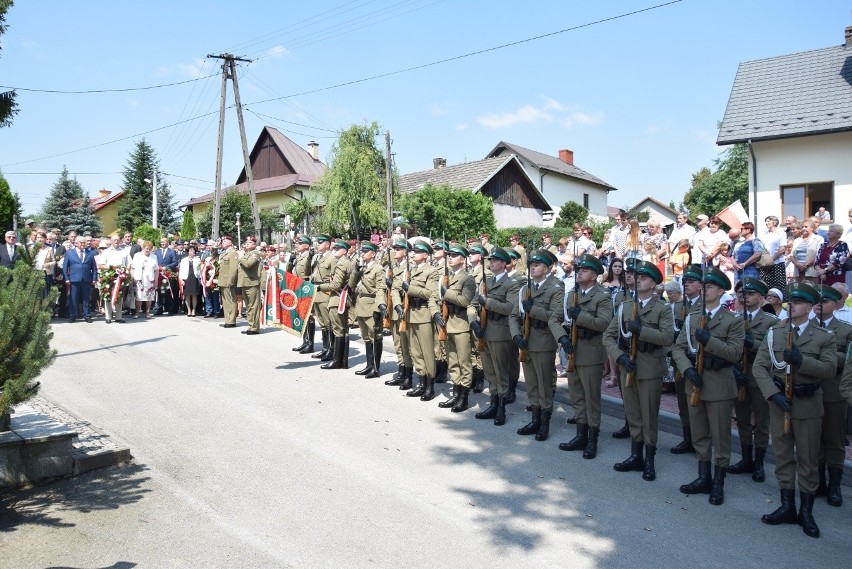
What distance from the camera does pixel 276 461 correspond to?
636 centimetres

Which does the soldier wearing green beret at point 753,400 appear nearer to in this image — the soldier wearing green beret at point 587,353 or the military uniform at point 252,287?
the soldier wearing green beret at point 587,353

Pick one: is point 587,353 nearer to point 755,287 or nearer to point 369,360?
point 755,287

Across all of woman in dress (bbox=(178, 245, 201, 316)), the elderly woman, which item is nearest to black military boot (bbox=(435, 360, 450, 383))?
the elderly woman

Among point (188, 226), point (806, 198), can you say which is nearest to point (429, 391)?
point (806, 198)

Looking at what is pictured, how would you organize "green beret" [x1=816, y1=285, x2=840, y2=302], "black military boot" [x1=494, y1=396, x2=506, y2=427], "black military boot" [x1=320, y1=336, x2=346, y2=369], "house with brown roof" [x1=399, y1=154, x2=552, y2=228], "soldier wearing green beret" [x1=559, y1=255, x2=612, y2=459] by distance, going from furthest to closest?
"house with brown roof" [x1=399, y1=154, x2=552, y2=228] → "black military boot" [x1=320, y1=336, x2=346, y2=369] → "black military boot" [x1=494, y1=396, x2=506, y2=427] → "soldier wearing green beret" [x1=559, y1=255, x2=612, y2=459] → "green beret" [x1=816, y1=285, x2=840, y2=302]

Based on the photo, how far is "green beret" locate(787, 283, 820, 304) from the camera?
17.6ft

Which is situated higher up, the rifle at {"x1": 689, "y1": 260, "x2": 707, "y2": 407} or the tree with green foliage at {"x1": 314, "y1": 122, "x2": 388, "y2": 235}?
the tree with green foliage at {"x1": 314, "y1": 122, "x2": 388, "y2": 235}

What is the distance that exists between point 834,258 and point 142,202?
52.2 meters

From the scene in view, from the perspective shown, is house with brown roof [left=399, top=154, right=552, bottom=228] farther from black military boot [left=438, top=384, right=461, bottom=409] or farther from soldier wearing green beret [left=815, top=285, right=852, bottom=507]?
soldier wearing green beret [left=815, top=285, right=852, bottom=507]

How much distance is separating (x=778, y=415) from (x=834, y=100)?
1628 centimetres

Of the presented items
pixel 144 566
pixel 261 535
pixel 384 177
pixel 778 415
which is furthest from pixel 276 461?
pixel 384 177

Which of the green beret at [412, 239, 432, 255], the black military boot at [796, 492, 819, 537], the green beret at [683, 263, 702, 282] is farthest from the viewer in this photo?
the green beret at [412, 239, 432, 255]

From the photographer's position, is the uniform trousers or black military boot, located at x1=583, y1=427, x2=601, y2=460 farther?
black military boot, located at x1=583, y1=427, x2=601, y2=460

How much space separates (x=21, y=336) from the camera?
4.79 meters
